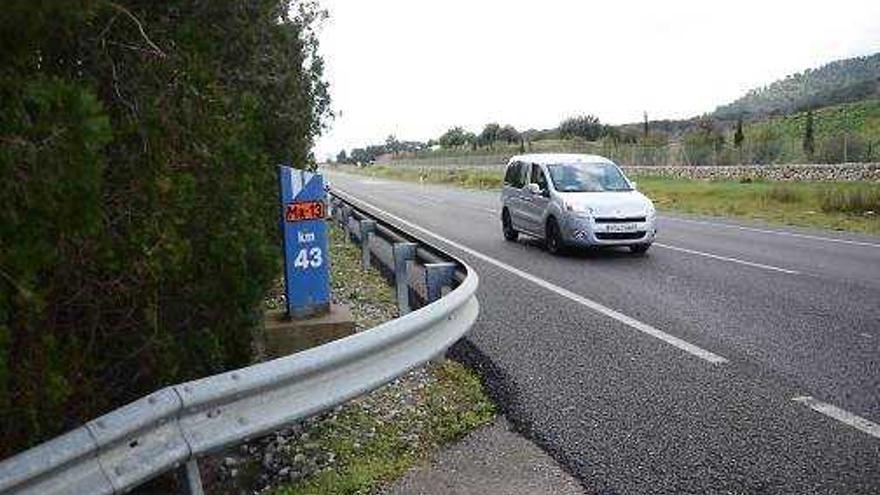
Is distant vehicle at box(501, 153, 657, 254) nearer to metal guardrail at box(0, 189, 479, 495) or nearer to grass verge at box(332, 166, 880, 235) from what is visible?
grass verge at box(332, 166, 880, 235)

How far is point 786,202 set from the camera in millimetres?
28000

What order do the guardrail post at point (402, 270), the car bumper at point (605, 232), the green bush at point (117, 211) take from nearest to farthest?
1. the green bush at point (117, 211)
2. the guardrail post at point (402, 270)
3. the car bumper at point (605, 232)

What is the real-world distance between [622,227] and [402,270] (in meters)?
7.11

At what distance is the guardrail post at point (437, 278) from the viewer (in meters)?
6.66

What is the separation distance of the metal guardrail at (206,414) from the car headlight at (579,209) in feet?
29.7

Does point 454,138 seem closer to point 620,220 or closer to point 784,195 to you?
point 784,195

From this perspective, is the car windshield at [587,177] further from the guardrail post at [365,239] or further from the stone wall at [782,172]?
the stone wall at [782,172]

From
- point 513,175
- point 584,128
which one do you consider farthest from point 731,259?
point 584,128

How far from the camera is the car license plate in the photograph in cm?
1366

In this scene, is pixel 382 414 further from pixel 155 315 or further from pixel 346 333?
pixel 155 315

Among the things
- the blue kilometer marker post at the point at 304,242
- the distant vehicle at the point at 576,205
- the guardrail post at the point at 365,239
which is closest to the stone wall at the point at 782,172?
the distant vehicle at the point at 576,205

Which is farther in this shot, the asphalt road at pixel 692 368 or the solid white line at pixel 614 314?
the solid white line at pixel 614 314

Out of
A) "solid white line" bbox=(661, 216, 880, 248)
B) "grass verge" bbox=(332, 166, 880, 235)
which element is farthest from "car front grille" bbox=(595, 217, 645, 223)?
"grass verge" bbox=(332, 166, 880, 235)

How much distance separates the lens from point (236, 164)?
484 centimetres
